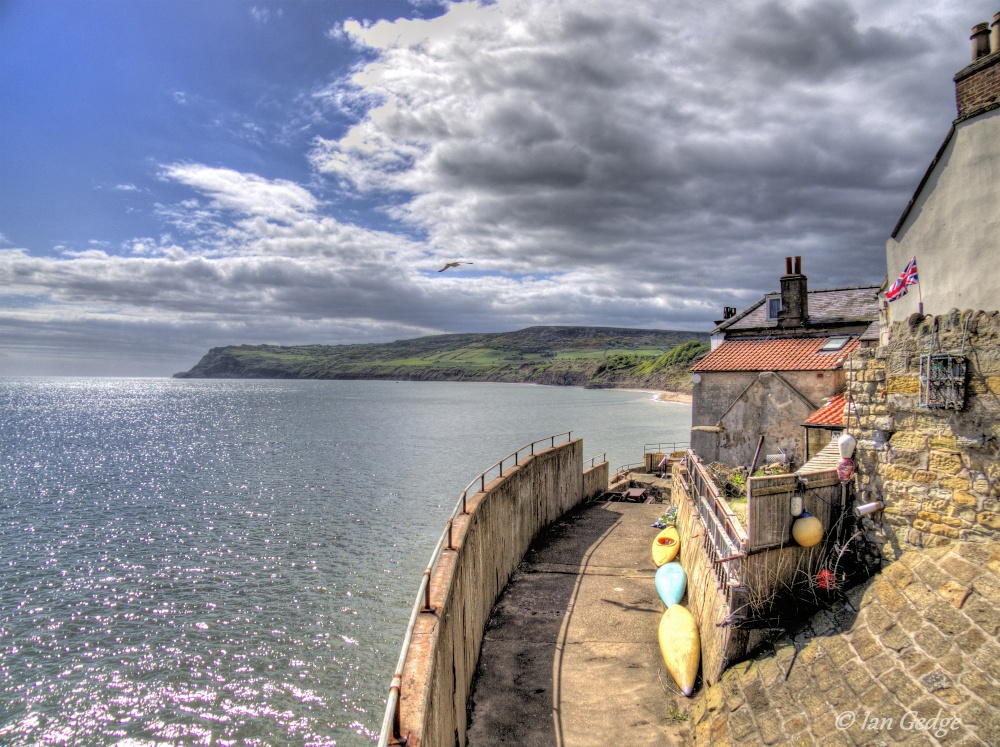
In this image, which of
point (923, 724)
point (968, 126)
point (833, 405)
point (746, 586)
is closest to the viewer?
point (923, 724)

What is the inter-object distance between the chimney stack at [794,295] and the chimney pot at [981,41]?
16.9 m

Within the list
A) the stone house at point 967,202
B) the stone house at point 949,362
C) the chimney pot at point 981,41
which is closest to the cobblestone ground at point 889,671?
the stone house at point 949,362

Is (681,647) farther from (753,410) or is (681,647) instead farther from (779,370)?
(779,370)

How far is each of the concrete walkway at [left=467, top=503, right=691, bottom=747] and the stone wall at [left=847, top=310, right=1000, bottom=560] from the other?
5.36 m

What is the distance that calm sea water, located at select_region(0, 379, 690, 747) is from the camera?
49.2 ft

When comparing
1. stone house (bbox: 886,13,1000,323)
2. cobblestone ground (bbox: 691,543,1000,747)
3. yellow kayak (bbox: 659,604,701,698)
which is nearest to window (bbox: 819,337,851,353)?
stone house (bbox: 886,13,1000,323)

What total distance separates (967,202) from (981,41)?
8.53ft

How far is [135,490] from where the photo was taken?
39.3m

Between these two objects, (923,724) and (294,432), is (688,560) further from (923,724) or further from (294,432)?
(294,432)

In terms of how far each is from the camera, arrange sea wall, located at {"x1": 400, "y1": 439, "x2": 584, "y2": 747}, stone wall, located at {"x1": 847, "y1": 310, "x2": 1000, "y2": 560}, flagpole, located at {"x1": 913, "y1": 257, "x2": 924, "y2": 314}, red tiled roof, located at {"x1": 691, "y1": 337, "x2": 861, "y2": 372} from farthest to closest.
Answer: red tiled roof, located at {"x1": 691, "y1": 337, "x2": 861, "y2": 372} < flagpole, located at {"x1": 913, "y1": 257, "x2": 924, "y2": 314} < stone wall, located at {"x1": 847, "y1": 310, "x2": 1000, "y2": 560} < sea wall, located at {"x1": 400, "y1": 439, "x2": 584, "y2": 747}

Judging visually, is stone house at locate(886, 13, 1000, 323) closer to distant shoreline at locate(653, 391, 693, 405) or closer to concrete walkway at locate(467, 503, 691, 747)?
concrete walkway at locate(467, 503, 691, 747)

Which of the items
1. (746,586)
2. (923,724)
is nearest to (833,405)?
(746,586)

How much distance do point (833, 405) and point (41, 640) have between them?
88.6 ft

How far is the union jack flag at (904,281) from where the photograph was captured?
10188 millimetres
